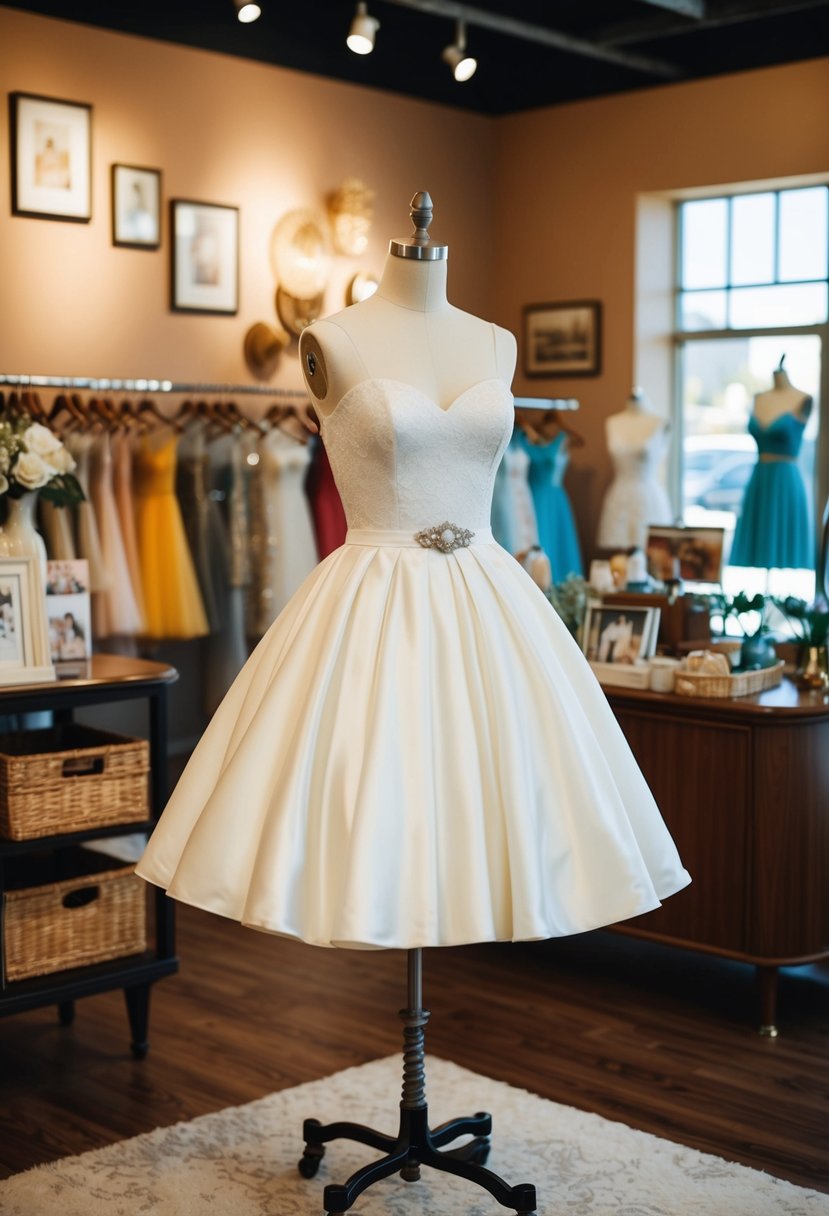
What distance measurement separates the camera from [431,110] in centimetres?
693

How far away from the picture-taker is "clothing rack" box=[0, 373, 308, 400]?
498cm

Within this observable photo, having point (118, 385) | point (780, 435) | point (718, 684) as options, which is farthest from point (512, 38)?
point (718, 684)

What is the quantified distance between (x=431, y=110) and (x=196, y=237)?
1.66m

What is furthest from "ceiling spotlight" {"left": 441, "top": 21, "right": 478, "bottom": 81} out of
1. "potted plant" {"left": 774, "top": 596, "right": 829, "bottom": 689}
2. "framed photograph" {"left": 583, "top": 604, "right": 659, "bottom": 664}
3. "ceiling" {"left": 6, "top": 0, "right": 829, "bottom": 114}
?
"potted plant" {"left": 774, "top": 596, "right": 829, "bottom": 689}

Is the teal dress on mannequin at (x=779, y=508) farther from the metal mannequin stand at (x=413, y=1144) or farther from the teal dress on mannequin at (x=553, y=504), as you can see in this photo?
the metal mannequin stand at (x=413, y=1144)

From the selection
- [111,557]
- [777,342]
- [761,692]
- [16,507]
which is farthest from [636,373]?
[16,507]

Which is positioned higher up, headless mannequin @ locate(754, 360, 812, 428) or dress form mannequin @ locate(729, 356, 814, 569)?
headless mannequin @ locate(754, 360, 812, 428)

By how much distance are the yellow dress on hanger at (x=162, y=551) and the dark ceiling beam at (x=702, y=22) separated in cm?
276

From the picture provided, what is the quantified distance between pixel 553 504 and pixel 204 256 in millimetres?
1944

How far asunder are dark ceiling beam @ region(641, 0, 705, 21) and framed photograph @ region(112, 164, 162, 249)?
2088 millimetres

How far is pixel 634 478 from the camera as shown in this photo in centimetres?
659

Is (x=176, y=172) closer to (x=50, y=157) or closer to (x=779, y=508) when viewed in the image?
(x=50, y=157)

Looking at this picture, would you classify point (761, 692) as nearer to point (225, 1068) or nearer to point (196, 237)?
point (225, 1068)

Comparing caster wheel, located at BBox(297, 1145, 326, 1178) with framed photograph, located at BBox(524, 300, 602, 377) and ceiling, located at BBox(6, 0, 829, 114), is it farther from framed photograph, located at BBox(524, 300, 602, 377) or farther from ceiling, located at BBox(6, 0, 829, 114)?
framed photograph, located at BBox(524, 300, 602, 377)
